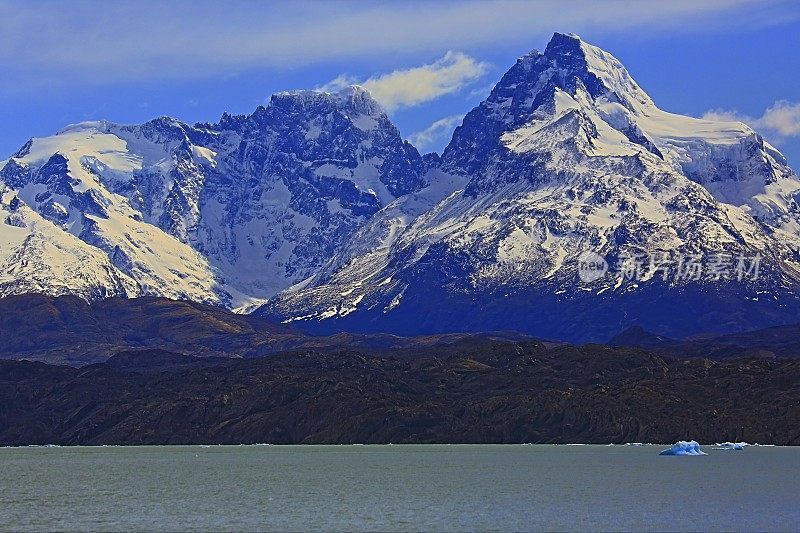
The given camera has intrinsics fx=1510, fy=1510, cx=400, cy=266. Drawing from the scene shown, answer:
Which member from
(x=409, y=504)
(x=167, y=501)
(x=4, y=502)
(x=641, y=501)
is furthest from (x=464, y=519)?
(x=4, y=502)

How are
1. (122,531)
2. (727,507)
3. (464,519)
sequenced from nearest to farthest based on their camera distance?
(122,531)
(464,519)
(727,507)

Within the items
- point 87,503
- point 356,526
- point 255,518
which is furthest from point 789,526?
point 87,503

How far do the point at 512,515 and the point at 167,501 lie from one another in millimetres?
48826

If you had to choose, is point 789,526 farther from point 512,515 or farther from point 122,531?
point 122,531

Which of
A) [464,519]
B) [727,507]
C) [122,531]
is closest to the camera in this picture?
[122,531]

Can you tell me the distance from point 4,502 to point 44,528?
1511 inches

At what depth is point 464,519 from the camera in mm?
173375

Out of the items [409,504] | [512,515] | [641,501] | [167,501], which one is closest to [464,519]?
[512,515]

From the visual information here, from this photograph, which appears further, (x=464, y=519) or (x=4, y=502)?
(x=4, y=502)

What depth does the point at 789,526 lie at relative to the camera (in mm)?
163625

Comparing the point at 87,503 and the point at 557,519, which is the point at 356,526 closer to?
the point at 557,519

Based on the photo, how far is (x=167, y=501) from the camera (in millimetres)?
199250

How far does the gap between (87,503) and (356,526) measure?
153 feet

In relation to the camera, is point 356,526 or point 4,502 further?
point 4,502
